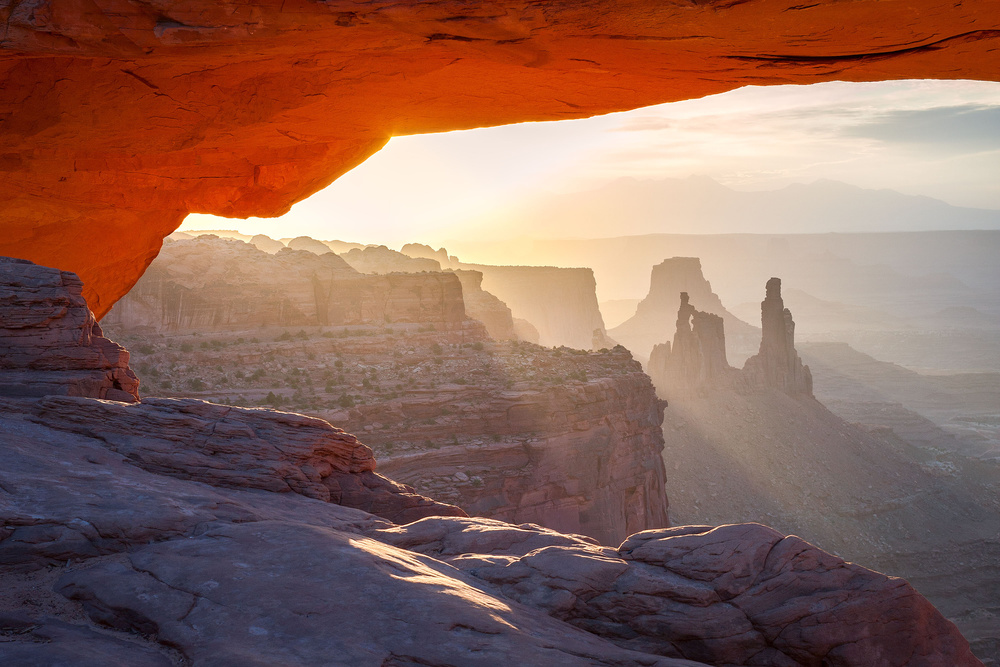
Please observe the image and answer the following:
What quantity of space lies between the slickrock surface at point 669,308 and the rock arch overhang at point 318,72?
379 ft

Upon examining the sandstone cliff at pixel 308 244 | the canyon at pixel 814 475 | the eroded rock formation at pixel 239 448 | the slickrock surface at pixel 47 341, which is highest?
the sandstone cliff at pixel 308 244

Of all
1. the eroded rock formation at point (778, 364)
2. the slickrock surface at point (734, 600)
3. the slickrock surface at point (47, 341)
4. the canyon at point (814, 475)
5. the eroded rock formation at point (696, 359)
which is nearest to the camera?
the slickrock surface at point (734, 600)

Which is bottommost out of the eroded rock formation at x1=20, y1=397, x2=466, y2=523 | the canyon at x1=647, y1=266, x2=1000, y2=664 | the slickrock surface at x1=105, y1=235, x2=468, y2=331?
the canyon at x1=647, y1=266, x2=1000, y2=664

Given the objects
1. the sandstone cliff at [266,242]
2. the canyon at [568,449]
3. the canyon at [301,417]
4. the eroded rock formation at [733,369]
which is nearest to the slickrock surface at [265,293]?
the canyon at [568,449]

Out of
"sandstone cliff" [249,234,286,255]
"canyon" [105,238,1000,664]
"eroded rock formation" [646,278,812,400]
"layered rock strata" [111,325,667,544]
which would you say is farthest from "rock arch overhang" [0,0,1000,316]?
"sandstone cliff" [249,234,286,255]

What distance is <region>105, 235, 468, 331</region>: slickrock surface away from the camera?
125ft

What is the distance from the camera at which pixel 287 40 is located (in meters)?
9.66

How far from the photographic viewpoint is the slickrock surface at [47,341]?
11.8m

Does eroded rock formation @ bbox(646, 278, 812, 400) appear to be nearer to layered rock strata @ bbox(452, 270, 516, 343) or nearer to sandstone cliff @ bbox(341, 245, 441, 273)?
layered rock strata @ bbox(452, 270, 516, 343)

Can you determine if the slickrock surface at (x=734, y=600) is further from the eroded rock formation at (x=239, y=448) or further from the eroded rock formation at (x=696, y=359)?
the eroded rock formation at (x=696, y=359)

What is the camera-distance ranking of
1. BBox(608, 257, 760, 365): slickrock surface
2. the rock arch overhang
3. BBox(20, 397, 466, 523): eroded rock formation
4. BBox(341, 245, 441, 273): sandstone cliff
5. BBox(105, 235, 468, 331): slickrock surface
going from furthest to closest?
1. BBox(608, 257, 760, 365): slickrock surface
2. BBox(341, 245, 441, 273): sandstone cliff
3. BBox(105, 235, 468, 331): slickrock surface
4. BBox(20, 397, 466, 523): eroded rock formation
5. the rock arch overhang

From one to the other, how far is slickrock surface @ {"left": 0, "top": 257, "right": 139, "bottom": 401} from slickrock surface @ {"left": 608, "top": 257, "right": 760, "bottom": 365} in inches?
4673

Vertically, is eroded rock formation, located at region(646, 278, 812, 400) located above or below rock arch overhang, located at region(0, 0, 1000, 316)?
below

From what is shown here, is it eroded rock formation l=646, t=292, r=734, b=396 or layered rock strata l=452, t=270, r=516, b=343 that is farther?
eroded rock formation l=646, t=292, r=734, b=396
